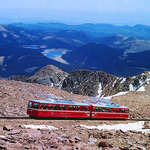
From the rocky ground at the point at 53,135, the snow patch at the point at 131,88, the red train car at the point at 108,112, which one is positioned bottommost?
the rocky ground at the point at 53,135

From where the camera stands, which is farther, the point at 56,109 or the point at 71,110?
the point at 71,110

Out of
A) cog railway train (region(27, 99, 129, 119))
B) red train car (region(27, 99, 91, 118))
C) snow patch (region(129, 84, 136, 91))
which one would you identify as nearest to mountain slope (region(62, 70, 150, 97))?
snow patch (region(129, 84, 136, 91))

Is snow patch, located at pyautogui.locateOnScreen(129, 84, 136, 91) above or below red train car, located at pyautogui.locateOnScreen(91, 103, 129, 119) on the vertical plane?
above

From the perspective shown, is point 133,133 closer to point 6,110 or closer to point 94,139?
point 94,139

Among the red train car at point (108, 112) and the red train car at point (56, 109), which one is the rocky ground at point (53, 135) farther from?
the red train car at point (108, 112)

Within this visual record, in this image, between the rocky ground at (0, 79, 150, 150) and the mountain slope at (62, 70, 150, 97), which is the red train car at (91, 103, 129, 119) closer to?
the rocky ground at (0, 79, 150, 150)

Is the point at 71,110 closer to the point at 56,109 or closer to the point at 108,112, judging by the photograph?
the point at 56,109

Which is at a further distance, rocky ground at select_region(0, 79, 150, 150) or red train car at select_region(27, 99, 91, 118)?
red train car at select_region(27, 99, 91, 118)

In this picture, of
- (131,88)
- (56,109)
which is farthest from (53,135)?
(131,88)

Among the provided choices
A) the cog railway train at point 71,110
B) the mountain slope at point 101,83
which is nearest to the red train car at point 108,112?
the cog railway train at point 71,110
